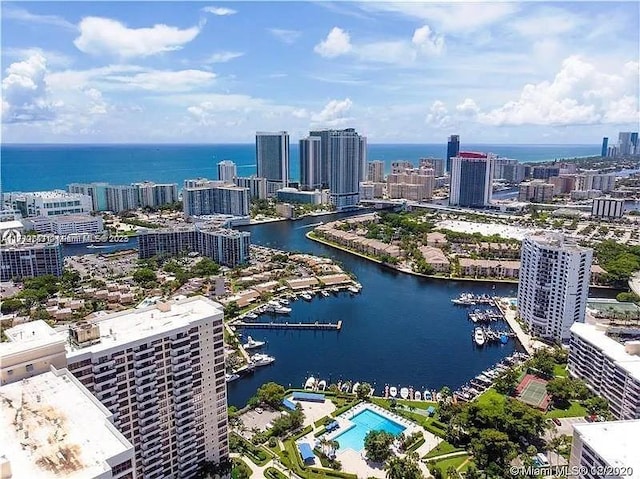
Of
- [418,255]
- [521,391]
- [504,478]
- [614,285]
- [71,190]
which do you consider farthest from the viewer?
[71,190]

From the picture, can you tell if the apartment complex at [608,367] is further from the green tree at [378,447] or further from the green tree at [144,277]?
the green tree at [144,277]

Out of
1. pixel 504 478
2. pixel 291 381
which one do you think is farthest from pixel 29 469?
pixel 291 381

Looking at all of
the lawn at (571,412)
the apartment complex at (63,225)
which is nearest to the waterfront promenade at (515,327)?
the lawn at (571,412)

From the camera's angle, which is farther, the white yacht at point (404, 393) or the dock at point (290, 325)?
the dock at point (290, 325)

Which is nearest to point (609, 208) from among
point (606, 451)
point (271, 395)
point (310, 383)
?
point (310, 383)

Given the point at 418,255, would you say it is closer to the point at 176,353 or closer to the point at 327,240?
the point at 327,240
